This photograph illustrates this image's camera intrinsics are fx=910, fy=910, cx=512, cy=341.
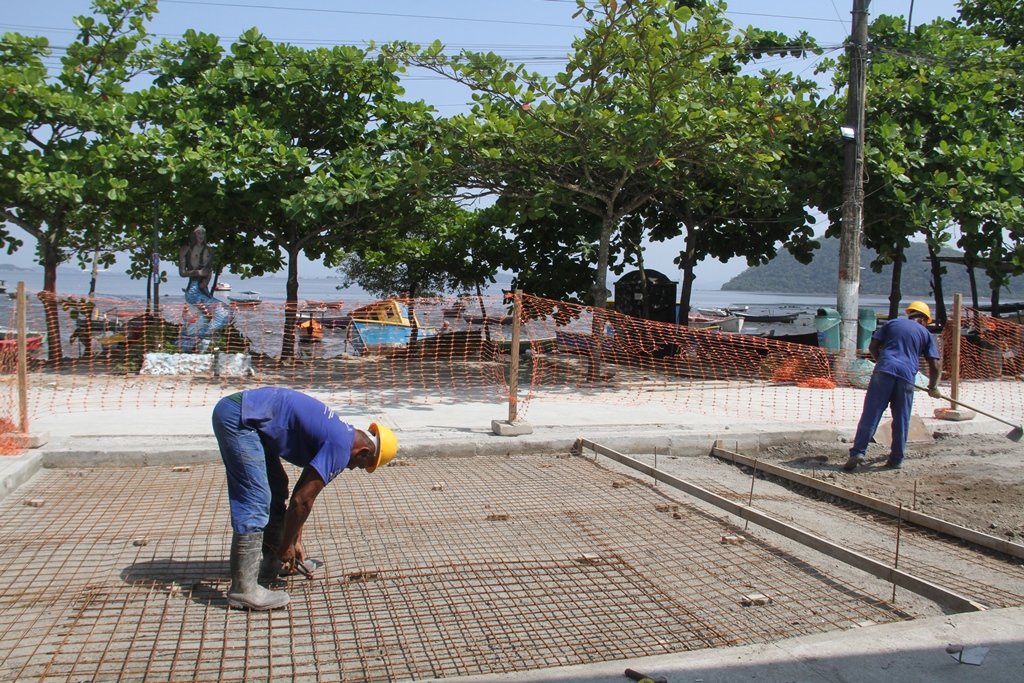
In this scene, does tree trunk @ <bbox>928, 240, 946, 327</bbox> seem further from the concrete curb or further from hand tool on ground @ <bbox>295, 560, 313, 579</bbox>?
hand tool on ground @ <bbox>295, 560, 313, 579</bbox>

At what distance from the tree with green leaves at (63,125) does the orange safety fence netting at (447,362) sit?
97cm

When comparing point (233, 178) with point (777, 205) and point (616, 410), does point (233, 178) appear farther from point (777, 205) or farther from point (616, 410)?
point (777, 205)

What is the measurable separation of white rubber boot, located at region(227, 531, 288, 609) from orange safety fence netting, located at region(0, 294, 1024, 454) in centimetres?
637

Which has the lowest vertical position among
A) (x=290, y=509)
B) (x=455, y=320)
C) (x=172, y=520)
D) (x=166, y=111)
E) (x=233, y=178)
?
(x=172, y=520)

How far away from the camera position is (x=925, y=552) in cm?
616

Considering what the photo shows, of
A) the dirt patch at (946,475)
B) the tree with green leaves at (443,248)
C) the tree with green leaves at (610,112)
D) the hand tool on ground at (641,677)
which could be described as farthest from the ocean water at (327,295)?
the hand tool on ground at (641,677)

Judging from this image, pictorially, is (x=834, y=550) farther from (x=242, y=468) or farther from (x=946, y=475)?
(x=242, y=468)

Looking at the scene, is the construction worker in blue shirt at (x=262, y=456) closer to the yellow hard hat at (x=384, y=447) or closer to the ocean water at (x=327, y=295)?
the yellow hard hat at (x=384, y=447)

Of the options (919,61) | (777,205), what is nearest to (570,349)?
(777,205)

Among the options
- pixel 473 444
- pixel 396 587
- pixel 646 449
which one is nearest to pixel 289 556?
pixel 396 587

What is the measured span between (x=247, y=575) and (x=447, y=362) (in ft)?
35.7

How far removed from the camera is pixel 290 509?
483cm

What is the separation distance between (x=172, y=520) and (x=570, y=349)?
10362 mm

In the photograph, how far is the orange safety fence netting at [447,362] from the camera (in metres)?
11.9
